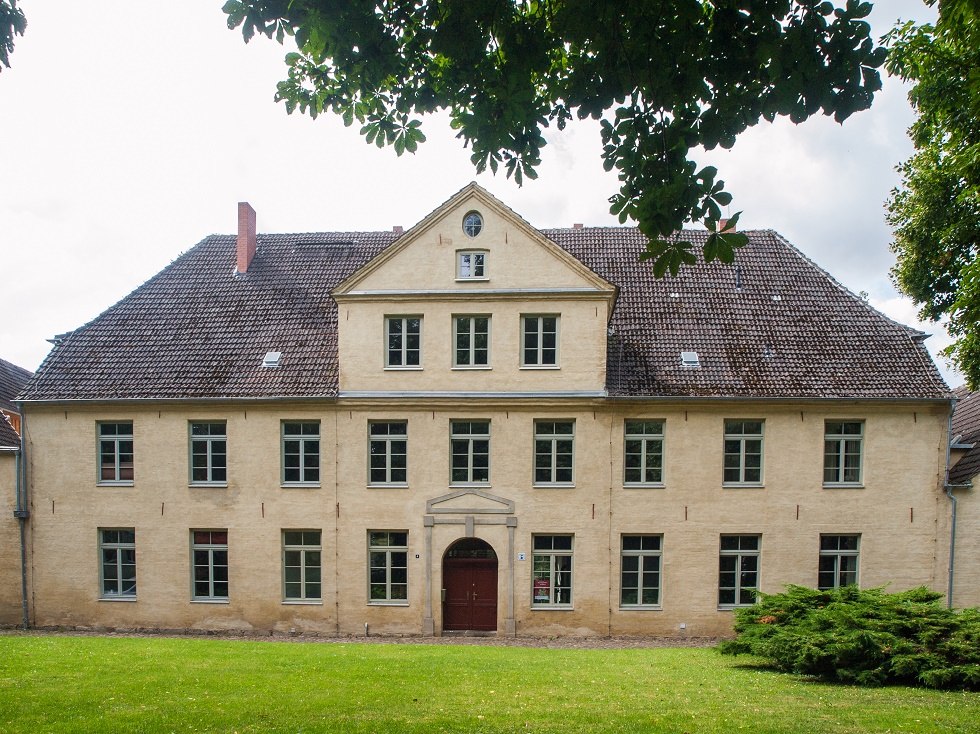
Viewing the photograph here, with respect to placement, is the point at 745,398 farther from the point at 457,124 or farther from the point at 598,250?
the point at 457,124

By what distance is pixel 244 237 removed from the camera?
24.6 m

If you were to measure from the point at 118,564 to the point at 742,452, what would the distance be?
1686 cm

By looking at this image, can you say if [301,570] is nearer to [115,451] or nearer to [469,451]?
[469,451]

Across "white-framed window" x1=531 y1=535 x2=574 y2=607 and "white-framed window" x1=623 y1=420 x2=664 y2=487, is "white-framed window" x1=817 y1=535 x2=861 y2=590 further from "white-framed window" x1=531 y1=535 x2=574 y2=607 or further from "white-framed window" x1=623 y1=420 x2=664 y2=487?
"white-framed window" x1=531 y1=535 x2=574 y2=607

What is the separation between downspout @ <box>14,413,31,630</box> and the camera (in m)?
21.4

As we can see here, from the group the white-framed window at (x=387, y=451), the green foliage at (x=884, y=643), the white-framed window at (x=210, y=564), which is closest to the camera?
the green foliage at (x=884, y=643)

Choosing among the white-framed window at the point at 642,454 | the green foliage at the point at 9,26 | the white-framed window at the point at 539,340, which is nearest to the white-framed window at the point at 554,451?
the white-framed window at the point at 642,454

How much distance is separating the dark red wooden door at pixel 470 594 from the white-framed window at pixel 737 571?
591cm

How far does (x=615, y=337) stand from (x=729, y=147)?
1472cm

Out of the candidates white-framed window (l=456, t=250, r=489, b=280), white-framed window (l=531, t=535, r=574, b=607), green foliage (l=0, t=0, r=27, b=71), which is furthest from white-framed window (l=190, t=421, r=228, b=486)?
green foliage (l=0, t=0, r=27, b=71)

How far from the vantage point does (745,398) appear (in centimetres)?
2030

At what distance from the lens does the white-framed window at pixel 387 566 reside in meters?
20.8

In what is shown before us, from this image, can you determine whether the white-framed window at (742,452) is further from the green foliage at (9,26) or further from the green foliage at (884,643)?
the green foliage at (9,26)

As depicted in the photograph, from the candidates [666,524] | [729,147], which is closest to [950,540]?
[666,524]
